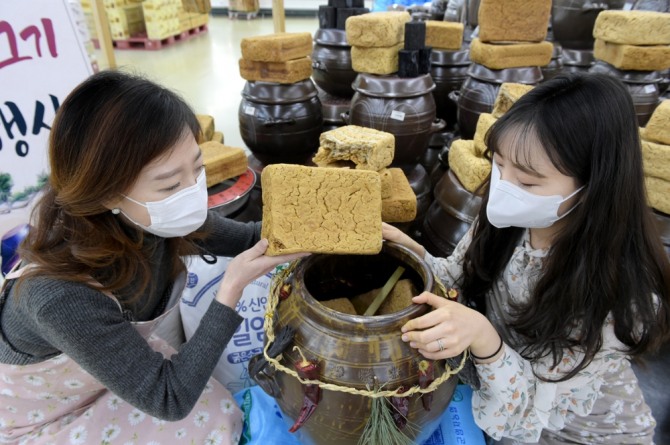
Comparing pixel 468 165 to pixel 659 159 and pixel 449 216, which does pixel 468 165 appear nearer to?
pixel 449 216

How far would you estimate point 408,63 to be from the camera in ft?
8.33

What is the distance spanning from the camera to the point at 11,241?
1905mm

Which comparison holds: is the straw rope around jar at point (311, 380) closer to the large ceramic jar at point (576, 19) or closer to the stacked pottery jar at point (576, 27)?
the stacked pottery jar at point (576, 27)

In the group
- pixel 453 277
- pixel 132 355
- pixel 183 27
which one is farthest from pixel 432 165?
pixel 183 27

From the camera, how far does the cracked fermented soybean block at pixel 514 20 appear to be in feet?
9.21

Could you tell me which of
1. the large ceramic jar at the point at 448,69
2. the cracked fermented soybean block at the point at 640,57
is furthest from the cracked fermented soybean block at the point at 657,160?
the large ceramic jar at the point at 448,69

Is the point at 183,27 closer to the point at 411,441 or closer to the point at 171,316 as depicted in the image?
the point at 171,316

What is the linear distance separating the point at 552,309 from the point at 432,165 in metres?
2.51

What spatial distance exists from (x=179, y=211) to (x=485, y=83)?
232 centimetres

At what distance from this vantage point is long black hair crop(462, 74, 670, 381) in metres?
1.07

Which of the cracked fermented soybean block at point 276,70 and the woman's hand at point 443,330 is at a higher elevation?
the cracked fermented soybean block at point 276,70

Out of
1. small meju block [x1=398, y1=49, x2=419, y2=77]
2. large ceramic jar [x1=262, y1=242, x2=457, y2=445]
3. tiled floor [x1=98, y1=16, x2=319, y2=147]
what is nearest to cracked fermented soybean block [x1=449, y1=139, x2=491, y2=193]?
small meju block [x1=398, y1=49, x2=419, y2=77]

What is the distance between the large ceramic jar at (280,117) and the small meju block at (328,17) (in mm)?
585

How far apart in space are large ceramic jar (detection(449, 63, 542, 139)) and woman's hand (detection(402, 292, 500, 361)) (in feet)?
6.89
